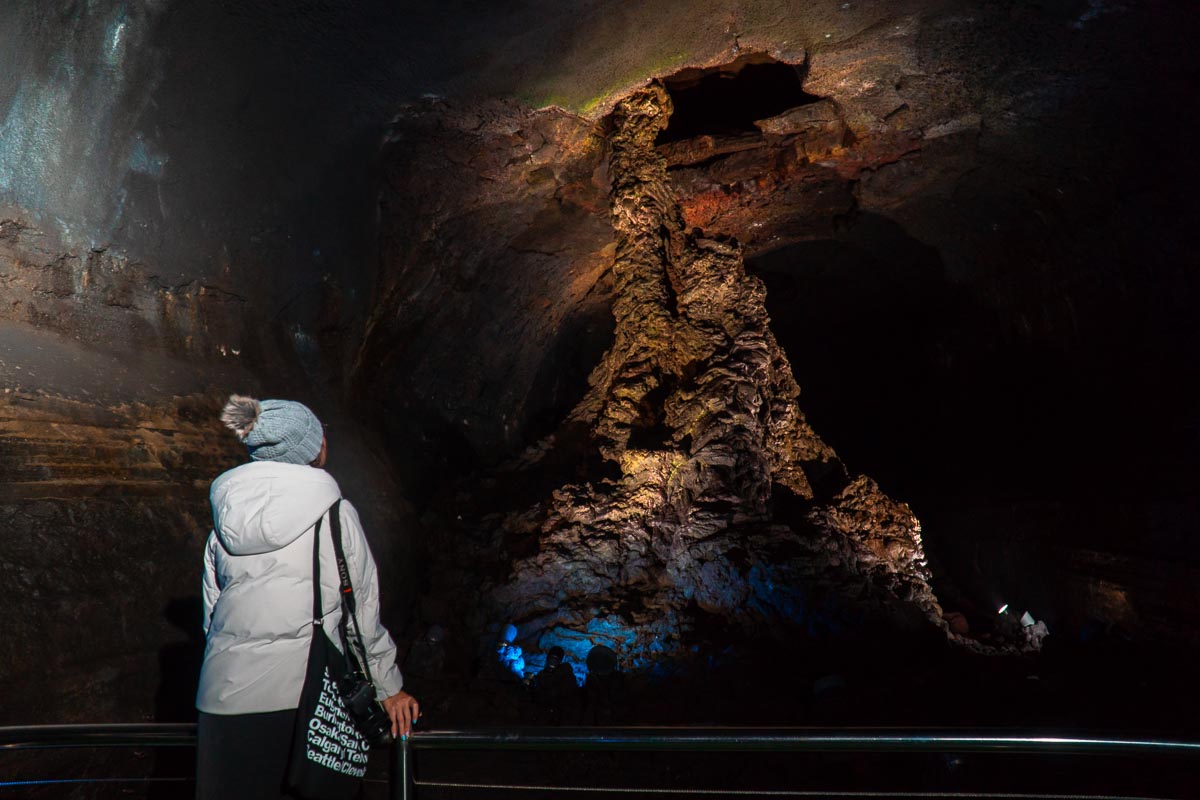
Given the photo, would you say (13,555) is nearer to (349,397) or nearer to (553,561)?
(349,397)

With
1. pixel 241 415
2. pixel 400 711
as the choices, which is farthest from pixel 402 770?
pixel 241 415

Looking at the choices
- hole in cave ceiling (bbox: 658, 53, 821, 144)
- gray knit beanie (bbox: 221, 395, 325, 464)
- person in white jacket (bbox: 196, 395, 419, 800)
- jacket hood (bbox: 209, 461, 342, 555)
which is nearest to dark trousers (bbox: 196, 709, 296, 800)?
person in white jacket (bbox: 196, 395, 419, 800)

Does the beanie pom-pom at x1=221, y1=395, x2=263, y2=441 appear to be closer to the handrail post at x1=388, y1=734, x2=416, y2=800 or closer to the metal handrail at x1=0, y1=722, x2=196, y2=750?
the metal handrail at x1=0, y1=722, x2=196, y2=750

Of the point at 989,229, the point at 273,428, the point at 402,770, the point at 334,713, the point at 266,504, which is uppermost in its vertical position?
the point at 989,229

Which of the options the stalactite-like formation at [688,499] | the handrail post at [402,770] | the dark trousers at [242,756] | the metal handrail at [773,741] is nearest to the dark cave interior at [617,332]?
the stalactite-like formation at [688,499]

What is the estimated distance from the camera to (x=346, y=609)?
5.74 ft

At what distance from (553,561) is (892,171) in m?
4.57

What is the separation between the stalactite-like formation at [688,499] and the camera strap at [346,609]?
3.27m

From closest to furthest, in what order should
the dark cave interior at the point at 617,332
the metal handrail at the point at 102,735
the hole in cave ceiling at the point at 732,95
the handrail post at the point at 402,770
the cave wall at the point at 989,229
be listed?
the handrail post at the point at 402,770
the metal handrail at the point at 102,735
the dark cave interior at the point at 617,332
the cave wall at the point at 989,229
the hole in cave ceiling at the point at 732,95

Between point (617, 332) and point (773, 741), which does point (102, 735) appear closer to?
point (773, 741)

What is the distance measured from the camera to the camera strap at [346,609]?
173cm

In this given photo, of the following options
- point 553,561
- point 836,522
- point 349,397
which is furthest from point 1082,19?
point 349,397

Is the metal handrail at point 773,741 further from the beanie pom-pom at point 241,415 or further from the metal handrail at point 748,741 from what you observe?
the beanie pom-pom at point 241,415

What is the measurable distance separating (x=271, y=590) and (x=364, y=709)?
36cm
